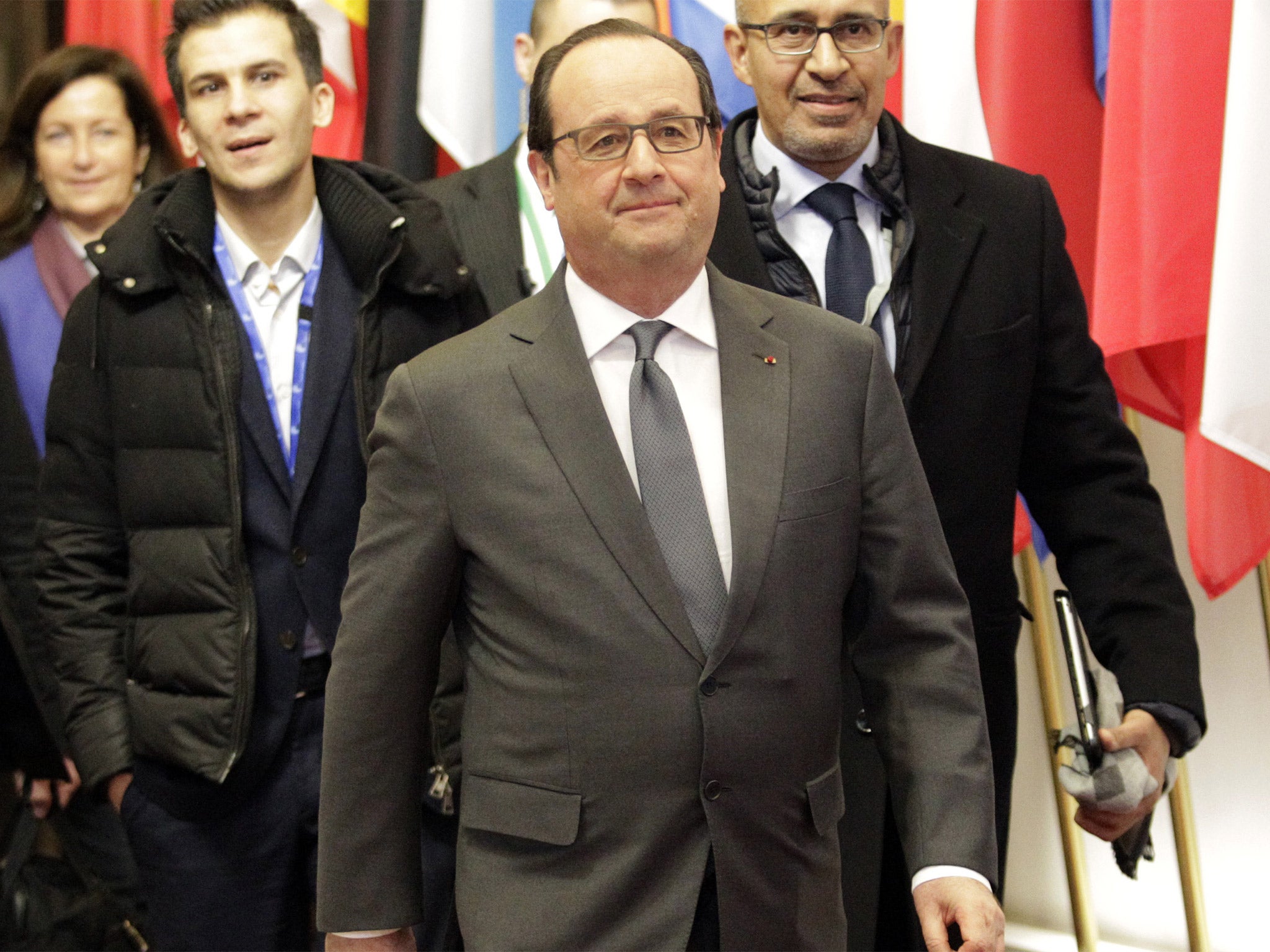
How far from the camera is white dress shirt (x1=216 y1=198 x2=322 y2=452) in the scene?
2.53 metres

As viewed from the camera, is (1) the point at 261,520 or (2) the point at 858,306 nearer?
(2) the point at 858,306

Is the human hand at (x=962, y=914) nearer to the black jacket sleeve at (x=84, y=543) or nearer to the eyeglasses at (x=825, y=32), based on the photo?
the eyeglasses at (x=825, y=32)

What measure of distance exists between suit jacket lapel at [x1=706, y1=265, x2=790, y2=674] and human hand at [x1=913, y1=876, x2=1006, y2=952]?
1.15ft

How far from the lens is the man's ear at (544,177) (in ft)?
5.76

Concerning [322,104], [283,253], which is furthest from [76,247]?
[283,253]

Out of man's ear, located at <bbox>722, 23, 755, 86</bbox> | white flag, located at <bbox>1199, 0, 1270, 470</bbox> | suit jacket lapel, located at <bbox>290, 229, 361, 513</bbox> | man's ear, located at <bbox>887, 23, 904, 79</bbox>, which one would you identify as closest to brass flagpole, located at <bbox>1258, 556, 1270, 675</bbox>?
white flag, located at <bbox>1199, 0, 1270, 470</bbox>

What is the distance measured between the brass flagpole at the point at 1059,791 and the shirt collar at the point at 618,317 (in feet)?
5.37

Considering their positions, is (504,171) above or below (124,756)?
above

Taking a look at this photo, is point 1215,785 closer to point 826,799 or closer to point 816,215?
point 816,215

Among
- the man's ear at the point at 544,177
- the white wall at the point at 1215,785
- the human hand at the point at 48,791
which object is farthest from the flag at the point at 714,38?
the human hand at the point at 48,791

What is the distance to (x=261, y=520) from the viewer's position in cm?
245

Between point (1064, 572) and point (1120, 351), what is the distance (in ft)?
2.48

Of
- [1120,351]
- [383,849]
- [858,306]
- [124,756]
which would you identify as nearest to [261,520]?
[124,756]

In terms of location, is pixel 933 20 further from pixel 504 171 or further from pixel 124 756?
pixel 124 756
